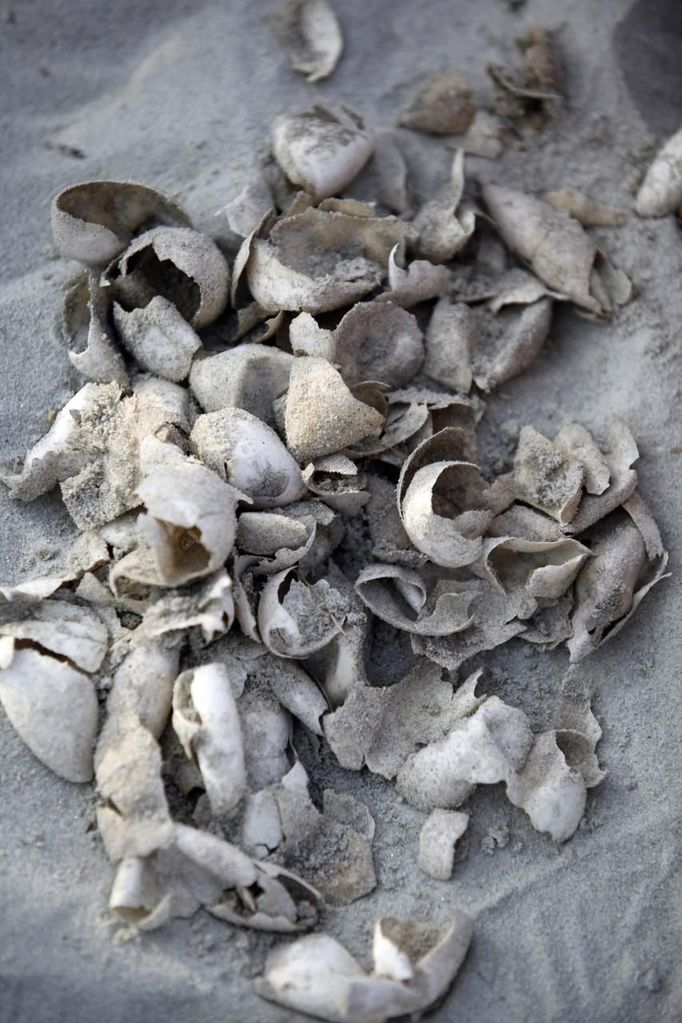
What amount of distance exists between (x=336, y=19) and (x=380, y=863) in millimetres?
1870

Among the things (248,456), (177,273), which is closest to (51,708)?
(248,456)

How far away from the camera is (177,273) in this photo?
2016mm

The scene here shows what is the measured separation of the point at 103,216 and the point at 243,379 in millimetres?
467

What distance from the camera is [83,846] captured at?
156 centimetres

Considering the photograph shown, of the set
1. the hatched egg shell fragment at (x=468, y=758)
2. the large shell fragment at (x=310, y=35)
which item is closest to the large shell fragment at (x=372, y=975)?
the hatched egg shell fragment at (x=468, y=758)

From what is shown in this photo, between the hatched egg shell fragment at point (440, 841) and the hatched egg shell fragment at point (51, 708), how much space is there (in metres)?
0.51

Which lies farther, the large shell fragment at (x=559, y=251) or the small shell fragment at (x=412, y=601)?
the large shell fragment at (x=559, y=251)

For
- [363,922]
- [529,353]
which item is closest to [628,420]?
[529,353]

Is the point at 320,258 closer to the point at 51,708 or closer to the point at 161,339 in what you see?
the point at 161,339

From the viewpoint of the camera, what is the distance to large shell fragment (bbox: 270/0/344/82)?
2.41m

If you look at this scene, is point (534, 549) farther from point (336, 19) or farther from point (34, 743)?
point (336, 19)

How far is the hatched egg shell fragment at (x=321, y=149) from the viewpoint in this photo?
82.7 inches

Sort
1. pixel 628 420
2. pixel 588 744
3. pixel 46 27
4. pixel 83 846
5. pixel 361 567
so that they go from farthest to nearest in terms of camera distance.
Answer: pixel 46 27 → pixel 628 420 → pixel 361 567 → pixel 588 744 → pixel 83 846

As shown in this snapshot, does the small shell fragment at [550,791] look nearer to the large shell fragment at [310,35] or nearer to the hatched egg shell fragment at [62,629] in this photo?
the hatched egg shell fragment at [62,629]
